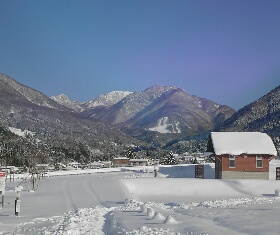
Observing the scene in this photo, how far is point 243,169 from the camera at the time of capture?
35.1 m

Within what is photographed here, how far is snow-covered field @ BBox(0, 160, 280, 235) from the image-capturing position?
11.3 metres

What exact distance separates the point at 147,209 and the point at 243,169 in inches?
880

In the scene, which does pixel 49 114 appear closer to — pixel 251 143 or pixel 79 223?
pixel 251 143

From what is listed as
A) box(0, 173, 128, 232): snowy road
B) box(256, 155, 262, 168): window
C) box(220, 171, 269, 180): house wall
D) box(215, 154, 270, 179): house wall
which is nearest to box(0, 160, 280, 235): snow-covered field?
box(0, 173, 128, 232): snowy road

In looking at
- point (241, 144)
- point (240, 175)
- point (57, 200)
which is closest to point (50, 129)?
point (241, 144)

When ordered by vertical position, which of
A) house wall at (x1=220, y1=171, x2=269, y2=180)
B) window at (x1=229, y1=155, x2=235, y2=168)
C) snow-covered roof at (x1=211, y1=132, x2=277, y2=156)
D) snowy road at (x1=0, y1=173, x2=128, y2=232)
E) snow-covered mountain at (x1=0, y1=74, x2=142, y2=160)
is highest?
snow-covered mountain at (x1=0, y1=74, x2=142, y2=160)

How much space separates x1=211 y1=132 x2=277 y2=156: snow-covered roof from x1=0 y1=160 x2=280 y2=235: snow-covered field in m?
3.55

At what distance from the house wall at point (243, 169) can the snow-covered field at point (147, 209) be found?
2395 millimetres

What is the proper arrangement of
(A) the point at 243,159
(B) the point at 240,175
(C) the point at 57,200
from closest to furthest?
(C) the point at 57,200, (B) the point at 240,175, (A) the point at 243,159

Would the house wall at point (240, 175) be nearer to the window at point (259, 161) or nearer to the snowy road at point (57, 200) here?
the window at point (259, 161)

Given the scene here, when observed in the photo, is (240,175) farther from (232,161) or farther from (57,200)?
(57,200)

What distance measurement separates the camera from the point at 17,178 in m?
40.0

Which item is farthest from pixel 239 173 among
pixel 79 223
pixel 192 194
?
pixel 79 223

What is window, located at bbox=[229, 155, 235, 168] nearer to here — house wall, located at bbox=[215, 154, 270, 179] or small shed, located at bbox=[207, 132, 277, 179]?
small shed, located at bbox=[207, 132, 277, 179]
